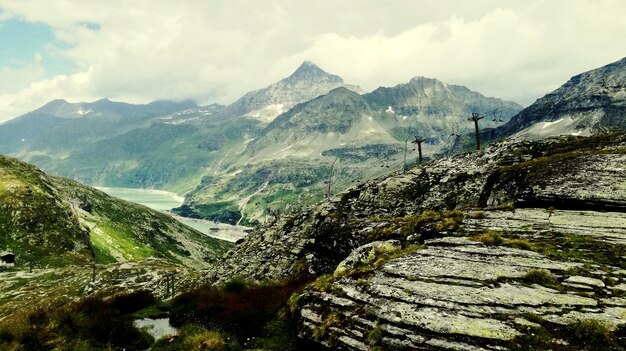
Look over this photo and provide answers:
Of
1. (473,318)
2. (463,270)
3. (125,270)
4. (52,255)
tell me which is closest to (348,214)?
(463,270)

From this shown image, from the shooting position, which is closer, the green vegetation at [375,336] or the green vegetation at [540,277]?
the green vegetation at [375,336]

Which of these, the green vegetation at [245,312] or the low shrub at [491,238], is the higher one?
the low shrub at [491,238]

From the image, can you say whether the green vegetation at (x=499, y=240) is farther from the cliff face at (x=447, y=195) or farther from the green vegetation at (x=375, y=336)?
the green vegetation at (x=375, y=336)

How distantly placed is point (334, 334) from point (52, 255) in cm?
15167

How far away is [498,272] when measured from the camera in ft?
56.7

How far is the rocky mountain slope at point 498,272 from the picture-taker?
13617mm

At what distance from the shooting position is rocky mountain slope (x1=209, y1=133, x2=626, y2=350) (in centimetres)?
1362

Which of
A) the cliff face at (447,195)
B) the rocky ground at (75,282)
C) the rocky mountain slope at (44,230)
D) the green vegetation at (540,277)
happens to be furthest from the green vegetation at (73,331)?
the rocky mountain slope at (44,230)

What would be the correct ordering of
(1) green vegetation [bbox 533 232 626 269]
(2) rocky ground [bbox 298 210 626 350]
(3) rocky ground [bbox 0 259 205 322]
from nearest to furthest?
(2) rocky ground [bbox 298 210 626 350], (1) green vegetation [bbox 533 232 626 269], (3) rocky ground [bbox 0 259 205 322]

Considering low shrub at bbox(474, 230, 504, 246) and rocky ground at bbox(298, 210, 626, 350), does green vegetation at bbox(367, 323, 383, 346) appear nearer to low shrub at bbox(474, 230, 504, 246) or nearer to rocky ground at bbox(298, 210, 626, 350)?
rocky ground at bbox(298, 210, 626, 350)

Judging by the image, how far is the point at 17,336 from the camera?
1955cm

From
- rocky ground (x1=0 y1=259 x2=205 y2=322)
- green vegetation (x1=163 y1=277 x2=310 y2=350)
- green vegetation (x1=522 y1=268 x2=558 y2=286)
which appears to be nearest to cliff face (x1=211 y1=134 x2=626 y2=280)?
green vegetation (x1=163 y1=277 x2=310 y2=350)

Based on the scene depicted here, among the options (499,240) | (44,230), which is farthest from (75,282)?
(499,240)

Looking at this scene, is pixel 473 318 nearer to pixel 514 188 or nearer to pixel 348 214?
pixel 514 188
